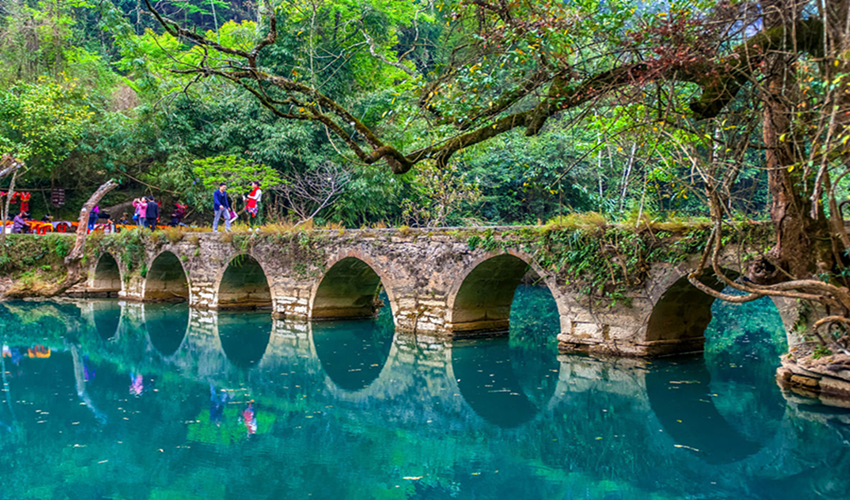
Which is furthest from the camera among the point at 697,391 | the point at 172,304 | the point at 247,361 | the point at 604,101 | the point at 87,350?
the point at 172,304

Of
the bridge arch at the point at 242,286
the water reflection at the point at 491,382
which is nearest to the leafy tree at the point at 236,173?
the bridge arch at the point at 242,286

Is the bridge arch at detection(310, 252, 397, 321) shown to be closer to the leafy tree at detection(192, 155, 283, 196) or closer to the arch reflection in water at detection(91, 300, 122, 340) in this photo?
the arch reflection in water at detection(91, 300, 122, 340)

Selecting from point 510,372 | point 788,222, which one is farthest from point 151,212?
point 788,222

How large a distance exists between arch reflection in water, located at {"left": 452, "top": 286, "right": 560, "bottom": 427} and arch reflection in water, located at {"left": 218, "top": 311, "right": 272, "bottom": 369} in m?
3.32

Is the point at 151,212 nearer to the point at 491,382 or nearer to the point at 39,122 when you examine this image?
the point at 39,122

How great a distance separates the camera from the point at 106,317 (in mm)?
16141

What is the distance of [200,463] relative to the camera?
5977mm

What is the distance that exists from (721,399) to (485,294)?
4924 mm

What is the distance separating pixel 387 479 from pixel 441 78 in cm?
383

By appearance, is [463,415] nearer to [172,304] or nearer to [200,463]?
[200,463]


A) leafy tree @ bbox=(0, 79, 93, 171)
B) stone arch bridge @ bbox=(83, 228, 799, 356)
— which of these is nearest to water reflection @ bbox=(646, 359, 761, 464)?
stone arch bridge @ bbox=(83, 228, 799, 356)

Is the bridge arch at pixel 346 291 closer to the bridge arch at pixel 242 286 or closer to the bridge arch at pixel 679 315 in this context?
the bridge arch at pixel 242 286

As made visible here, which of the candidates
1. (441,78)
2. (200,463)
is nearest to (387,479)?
(200,463)

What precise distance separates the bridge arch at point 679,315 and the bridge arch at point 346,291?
5.46m
